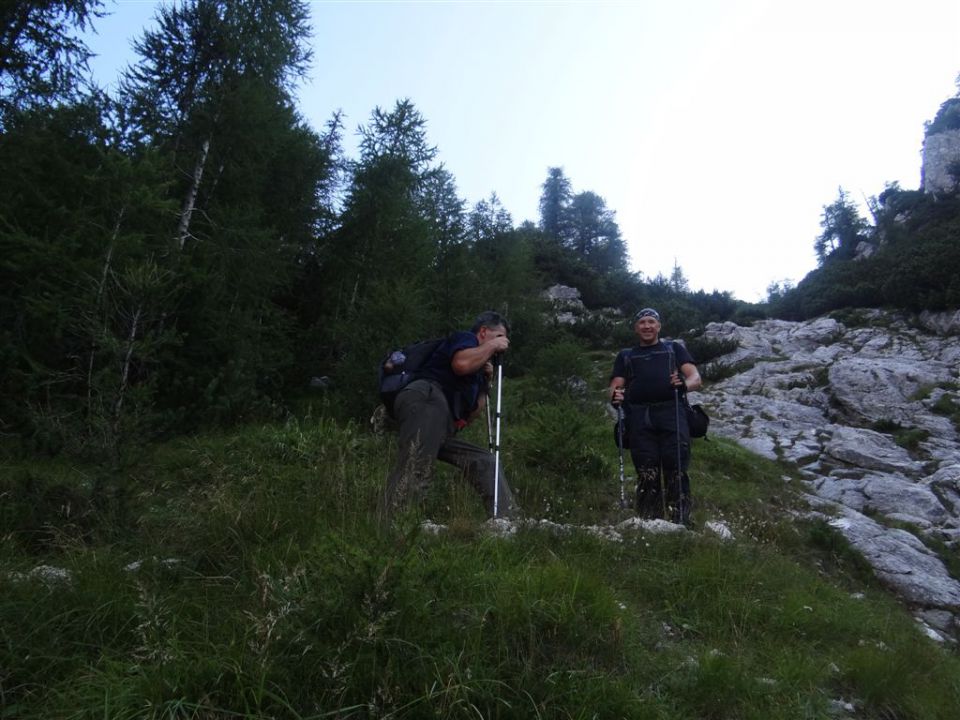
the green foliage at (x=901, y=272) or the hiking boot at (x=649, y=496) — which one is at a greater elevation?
the green foliage at (x=901, y=272)

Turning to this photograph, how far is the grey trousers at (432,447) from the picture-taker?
3.94 m

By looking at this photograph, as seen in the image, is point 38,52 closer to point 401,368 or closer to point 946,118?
point 401,368

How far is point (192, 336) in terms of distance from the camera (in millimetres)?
10906

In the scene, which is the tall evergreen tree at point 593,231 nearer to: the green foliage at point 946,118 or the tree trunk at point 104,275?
the green foliage at point 946,118

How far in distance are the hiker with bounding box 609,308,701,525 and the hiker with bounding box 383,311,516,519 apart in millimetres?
1707

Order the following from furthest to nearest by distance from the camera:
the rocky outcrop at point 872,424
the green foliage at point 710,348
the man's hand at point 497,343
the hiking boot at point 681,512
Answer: the green foliage at point 710,348 → the rocky outcrop at point 872,424 → the hiking boot at point 681,512 → the man's hand at point 497,343

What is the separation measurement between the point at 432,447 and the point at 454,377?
605 millimetres

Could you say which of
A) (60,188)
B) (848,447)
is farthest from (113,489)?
(848,447)

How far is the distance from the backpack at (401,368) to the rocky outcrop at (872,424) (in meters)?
4.75

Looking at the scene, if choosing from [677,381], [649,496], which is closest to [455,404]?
[649,496]

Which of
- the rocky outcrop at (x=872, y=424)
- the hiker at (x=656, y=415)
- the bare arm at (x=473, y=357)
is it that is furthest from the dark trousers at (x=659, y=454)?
the rocky outcrop at (x=872, y=424)

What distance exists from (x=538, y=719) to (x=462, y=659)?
33 centimetres

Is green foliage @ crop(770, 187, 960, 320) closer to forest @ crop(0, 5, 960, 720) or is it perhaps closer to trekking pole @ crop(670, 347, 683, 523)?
forest @ crop(0, 5, 960, 720)

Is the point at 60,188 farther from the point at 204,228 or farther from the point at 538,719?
the point at 538,719
